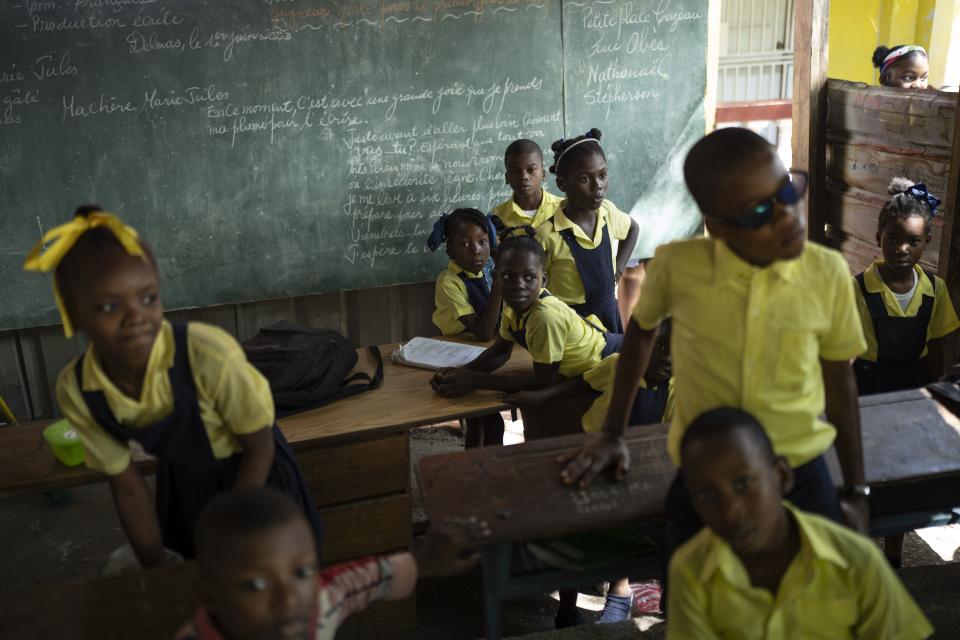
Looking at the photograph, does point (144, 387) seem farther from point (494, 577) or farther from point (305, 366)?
point (305, 366)

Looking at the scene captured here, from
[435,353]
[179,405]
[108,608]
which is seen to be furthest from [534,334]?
[108,608]

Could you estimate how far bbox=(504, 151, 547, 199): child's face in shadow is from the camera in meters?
4.10

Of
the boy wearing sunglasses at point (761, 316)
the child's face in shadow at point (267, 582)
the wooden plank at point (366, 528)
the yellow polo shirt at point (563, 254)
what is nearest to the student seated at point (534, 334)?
the wooden plank at point (366, 528)

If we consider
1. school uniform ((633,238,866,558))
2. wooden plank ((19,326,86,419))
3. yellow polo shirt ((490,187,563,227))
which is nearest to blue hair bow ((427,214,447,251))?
yellow polo shirt ((490,187,563,227))

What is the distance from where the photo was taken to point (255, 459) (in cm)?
189

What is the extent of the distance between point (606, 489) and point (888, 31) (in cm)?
704

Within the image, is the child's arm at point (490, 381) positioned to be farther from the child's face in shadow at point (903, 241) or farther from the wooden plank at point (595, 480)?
the child's face in shadow at point (903, 241)

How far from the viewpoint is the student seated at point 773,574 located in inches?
60.9

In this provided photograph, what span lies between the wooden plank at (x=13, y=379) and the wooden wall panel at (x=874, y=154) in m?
4.15

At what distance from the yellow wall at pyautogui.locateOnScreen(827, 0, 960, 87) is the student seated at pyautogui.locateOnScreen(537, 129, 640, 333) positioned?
5.00m

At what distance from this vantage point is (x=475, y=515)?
1.92m

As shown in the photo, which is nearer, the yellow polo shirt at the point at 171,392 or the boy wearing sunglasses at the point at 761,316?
the boy wearing sunglasses at the point at 761,316

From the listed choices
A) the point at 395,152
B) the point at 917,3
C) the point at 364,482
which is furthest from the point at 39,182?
the point at 917,3

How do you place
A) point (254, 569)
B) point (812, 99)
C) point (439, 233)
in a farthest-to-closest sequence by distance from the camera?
point (812, 99) → point (439, 233) → point (254, 569)
